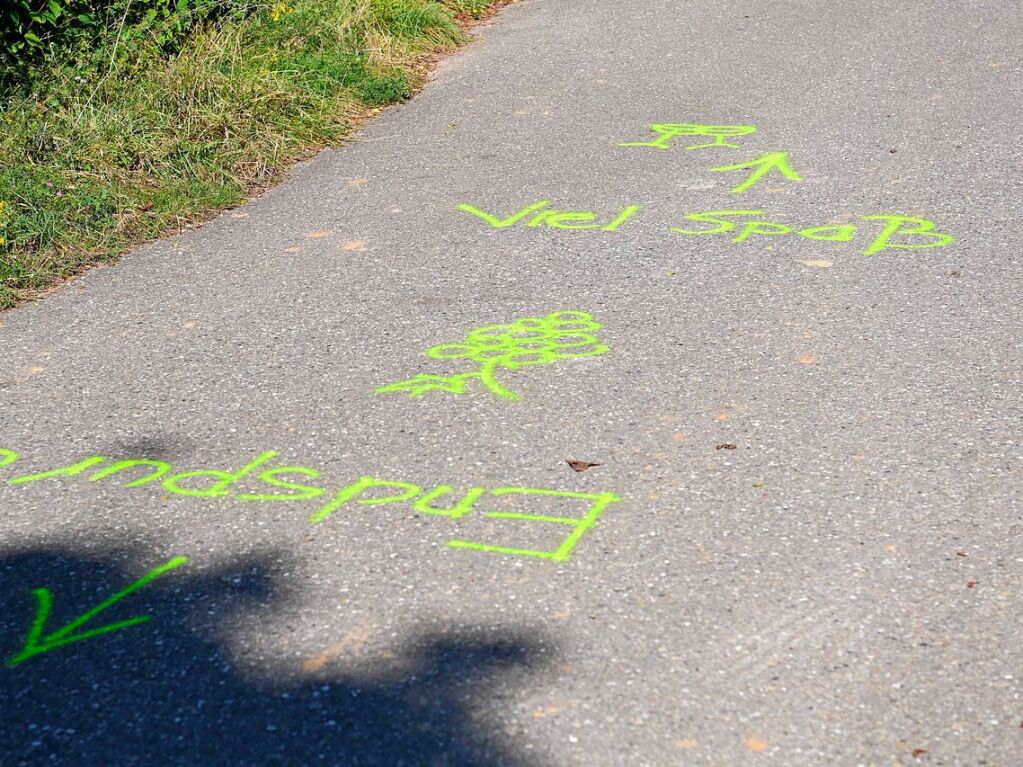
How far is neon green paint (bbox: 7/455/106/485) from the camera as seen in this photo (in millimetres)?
3590

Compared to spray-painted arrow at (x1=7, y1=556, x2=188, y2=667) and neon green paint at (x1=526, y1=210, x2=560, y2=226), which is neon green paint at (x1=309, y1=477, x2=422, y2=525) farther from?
neon green paint at (x1=526, y1=210, x2=560, y2=226)

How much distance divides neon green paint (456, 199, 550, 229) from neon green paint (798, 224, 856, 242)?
4.11 feet

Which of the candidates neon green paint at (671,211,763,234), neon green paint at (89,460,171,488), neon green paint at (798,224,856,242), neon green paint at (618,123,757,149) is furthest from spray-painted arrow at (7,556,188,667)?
neon green paint at (618,123,757,149)

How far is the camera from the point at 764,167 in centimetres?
603

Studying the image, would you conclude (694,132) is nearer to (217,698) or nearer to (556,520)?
(556,520)

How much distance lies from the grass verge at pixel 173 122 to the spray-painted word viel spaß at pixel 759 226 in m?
1.42

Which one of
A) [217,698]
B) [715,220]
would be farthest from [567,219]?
[217,698]

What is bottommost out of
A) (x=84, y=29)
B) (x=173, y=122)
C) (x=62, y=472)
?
(x=62, y=472)

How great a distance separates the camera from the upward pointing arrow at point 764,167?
5828mm

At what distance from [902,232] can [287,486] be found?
300cm

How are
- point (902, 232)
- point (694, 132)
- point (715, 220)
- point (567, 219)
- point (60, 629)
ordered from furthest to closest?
point (694, 132)
point (567, 219)
point (715, 220)
point (902, 232)
point (60, 629)

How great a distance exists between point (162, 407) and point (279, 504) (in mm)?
883

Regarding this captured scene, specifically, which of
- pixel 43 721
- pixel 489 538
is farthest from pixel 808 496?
pixel 43 721

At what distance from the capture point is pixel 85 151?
19.8ft
